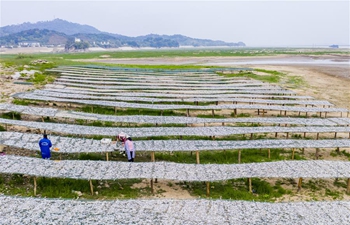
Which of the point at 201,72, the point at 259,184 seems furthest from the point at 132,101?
the point at 201,72

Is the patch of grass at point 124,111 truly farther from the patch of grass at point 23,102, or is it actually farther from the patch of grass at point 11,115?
the patch of grass at point 11,115

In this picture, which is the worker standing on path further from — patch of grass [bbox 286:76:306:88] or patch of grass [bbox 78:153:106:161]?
patch of grass [bbox 286:76:306:88]

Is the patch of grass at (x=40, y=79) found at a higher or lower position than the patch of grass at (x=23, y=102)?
higher

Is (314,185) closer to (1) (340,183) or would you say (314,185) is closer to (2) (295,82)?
(1) (340,183)

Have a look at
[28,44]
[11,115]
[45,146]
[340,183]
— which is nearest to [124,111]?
[11,115]

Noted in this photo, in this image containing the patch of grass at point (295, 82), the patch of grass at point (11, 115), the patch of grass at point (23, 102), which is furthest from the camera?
the patch of grass at point (295, 82)

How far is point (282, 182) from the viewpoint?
37.1 ft

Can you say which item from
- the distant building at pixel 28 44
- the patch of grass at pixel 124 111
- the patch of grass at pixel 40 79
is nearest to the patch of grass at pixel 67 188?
the patch of grass at pixel 124 111

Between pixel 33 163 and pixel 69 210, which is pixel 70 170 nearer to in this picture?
pixel 33 163

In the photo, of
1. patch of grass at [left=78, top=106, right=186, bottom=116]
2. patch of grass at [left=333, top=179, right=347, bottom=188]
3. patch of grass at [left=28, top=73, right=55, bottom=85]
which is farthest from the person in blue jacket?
patch of grass at [left=28, top=73, right=55, bottom=85]

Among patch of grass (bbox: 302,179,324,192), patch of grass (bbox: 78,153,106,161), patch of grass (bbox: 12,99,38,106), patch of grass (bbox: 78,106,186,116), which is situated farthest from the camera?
patch of grass (bbox: 12,99,38,106)

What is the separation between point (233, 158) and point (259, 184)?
2552mm

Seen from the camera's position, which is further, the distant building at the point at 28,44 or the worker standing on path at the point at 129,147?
the distant building at the point at 28,44

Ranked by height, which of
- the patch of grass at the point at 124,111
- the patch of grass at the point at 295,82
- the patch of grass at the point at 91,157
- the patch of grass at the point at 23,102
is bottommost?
the patch of grass at the point at 91,157
